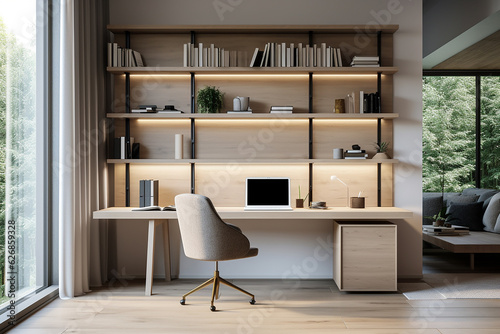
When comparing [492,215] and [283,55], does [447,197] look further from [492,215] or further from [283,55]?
[283,55]

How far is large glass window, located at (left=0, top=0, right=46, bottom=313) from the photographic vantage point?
310 centimetres

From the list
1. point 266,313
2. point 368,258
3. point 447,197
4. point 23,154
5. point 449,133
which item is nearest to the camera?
point 266,313

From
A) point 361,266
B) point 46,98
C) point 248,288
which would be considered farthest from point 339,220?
point 46,98

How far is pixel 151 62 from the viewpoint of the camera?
4434mm

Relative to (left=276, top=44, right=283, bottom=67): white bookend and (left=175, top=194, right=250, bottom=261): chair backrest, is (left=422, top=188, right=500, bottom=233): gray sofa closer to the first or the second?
(left=276, top=44, right=283, bottom=67): white bookend

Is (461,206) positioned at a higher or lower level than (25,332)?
higher

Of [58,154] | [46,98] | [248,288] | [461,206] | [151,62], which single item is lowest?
[248,288]

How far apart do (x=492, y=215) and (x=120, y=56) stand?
4.57 m

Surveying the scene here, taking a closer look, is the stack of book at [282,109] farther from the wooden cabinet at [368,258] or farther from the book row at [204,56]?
the wooden cabinet at [368,258]

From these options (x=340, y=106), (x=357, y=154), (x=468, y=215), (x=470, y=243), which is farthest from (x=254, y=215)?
(x=468, y=215)

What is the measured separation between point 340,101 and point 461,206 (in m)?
2.57

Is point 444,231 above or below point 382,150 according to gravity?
below

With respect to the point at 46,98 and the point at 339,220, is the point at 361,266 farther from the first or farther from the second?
the point at 46,98

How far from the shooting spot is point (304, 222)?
4.41m
